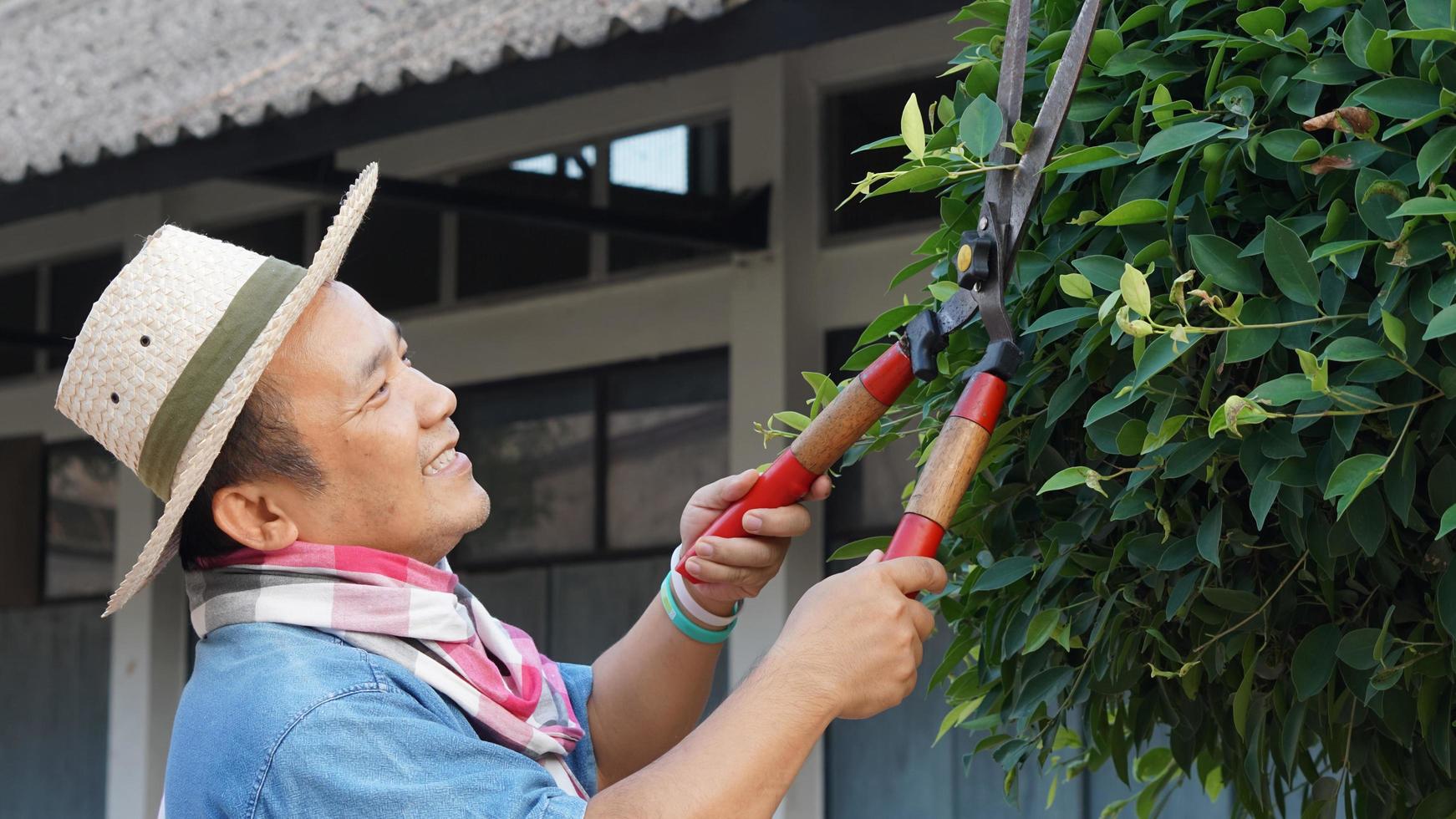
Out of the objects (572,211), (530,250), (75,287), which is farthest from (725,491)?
(75,287)

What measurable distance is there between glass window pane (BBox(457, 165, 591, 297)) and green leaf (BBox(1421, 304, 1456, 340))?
485 cm

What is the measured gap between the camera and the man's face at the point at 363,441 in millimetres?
1600

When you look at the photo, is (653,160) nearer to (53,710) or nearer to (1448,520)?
(53,710)

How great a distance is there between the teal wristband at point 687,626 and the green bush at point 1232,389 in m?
0.38

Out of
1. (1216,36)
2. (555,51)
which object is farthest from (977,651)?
(555,51)

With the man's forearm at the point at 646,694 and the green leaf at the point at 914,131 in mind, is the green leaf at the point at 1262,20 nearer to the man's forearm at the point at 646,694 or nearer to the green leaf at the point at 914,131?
the green leaf at the point at 914,131

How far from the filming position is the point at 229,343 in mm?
1552

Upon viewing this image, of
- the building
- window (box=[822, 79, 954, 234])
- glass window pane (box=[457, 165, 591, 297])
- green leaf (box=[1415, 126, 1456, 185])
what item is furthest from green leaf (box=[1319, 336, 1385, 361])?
glass window pane (box=[457, 165, 591, 297])

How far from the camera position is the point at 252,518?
5.28ft

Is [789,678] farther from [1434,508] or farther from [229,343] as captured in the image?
[229,343]

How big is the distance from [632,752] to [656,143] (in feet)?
13.0

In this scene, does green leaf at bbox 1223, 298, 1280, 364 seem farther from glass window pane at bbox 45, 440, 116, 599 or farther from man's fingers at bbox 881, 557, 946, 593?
glass window pane at bbox 45, 440, 116, 599

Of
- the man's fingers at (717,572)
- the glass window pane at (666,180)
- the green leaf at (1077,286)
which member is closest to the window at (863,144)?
the glass window pane at (666,180)

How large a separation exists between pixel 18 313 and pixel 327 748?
7.06 metres
